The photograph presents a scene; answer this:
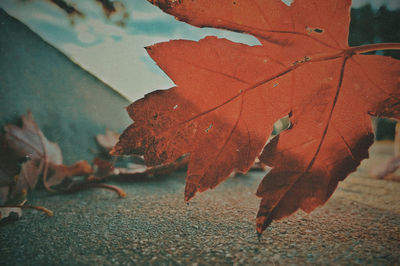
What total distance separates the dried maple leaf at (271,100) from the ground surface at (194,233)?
6 cm

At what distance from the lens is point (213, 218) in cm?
41

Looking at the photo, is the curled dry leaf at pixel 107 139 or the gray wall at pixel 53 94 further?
the curled dry leaf at pixel 107 139

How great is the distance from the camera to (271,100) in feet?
1.17

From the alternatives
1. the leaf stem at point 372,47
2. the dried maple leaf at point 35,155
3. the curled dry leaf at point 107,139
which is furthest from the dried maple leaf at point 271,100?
the curled dry leaf at point 107,139

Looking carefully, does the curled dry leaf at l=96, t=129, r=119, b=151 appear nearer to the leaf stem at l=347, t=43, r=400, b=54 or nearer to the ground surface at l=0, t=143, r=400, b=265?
the ground surface at l=0, t=143, r=400, b=265

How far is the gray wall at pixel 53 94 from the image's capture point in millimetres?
680

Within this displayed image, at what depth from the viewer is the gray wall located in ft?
2.23

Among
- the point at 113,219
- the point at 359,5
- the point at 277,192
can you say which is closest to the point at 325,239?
the point at 277,192

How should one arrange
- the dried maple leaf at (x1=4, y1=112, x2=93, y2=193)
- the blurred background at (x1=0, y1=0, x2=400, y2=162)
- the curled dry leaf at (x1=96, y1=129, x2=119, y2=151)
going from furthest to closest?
1. the curled dry leaf at (x1=96, y1=129, x2=119, y2=151)
2. the dried maple leaf at (x1=4, y1=112, x2=93, y2=193)
3. the blurred background at (x1=0, y1=0, x2=400, y2=162)

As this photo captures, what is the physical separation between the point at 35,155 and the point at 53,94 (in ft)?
0.91

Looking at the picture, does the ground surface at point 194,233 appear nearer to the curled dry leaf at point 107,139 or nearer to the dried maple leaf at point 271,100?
the dried maple leaf at point 271,100

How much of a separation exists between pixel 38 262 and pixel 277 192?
0.99ft

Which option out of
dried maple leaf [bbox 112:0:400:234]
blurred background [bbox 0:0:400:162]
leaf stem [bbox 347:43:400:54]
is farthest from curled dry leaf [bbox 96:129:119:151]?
leaf stem [bbox 347:43:400:54]

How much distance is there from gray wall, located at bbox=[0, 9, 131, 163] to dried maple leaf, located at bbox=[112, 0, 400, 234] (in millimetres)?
288
